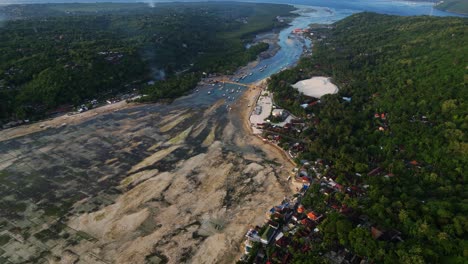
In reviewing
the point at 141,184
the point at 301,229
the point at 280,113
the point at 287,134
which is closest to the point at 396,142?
the point at 287,134

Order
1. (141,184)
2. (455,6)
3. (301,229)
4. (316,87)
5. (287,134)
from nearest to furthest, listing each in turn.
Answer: (301,229) → (141,184) → (287,134) → (316,87) → (455,6)

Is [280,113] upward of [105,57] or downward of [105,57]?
downward

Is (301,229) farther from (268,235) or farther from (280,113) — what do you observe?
(280,113)

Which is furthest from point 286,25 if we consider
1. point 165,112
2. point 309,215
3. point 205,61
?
point 309,215

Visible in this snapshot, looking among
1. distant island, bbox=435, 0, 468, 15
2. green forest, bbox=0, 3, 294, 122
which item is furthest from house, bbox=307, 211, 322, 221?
distant island, bbox=435, 0, 468, 15

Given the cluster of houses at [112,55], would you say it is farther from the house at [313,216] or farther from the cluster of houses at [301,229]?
the house at [313,216]

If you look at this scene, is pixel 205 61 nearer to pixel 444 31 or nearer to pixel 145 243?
pixel 444 31

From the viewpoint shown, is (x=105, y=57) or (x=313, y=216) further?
(x=105, y=57)
